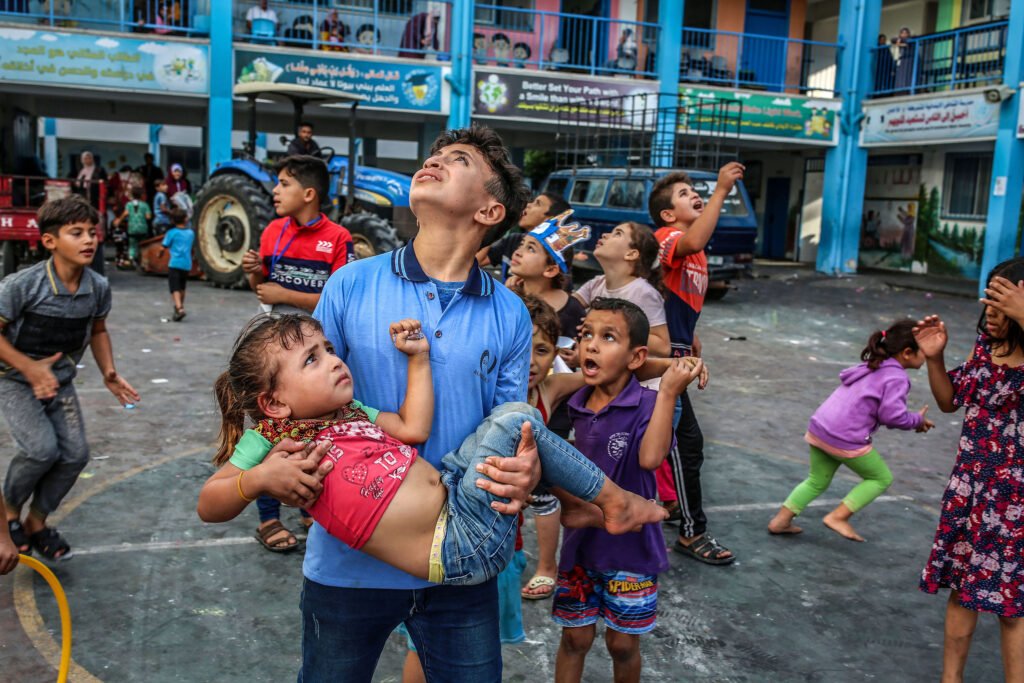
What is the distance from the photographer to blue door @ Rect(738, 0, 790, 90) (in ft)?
75.5

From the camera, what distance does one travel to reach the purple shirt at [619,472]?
2.97 m

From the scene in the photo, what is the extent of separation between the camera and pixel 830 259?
20984mm

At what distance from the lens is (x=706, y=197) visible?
45.8ft

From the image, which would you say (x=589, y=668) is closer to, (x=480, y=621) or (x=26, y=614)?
(x=480, y=621)

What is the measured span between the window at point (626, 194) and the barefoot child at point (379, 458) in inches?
493

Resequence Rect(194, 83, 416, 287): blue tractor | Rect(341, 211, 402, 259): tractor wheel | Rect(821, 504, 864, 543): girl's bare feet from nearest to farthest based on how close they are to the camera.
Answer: Rect(821, 504, 864, 543): girl's bare feet < Rect(341, 211, 402, 259): tractor wheel < Rect(194, 83, 416, 287): blue tractor

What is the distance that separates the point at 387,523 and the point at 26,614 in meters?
2.43

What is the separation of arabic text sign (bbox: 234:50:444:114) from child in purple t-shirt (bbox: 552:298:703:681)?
14.4m

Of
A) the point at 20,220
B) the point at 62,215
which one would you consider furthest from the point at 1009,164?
the point at 62,215

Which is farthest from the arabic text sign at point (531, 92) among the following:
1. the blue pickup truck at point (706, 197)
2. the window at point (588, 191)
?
the blue pickup truck at point (706, 197)

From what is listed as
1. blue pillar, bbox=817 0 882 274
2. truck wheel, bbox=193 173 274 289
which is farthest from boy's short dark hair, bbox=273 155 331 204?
blue pillar, bbox=817 0 882 274

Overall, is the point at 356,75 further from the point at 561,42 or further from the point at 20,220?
the point at 561,42

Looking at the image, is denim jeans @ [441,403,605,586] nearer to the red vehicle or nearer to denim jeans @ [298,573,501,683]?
denim jeans @ [298,573,501,683]

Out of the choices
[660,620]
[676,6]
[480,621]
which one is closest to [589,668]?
[660,620]
